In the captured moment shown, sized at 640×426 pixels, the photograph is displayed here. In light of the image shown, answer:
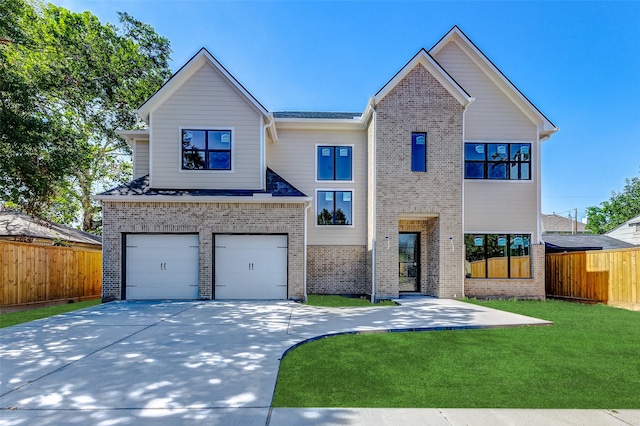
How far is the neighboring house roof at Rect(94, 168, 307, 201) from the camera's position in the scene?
11.3 meters

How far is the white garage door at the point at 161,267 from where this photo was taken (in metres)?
Result: 11.2

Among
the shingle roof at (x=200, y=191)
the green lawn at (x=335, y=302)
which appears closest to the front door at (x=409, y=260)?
the green lawn at (x=335, y=302)

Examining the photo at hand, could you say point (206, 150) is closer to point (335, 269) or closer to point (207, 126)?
point (207, 126)

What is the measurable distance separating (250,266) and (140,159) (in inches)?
262

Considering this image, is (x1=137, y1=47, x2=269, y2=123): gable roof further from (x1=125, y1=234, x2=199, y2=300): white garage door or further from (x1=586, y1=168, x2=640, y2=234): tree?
(x1=586, y1=168, x2=640, y2=234): tree

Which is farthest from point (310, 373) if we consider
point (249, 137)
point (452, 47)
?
point (452, 47)

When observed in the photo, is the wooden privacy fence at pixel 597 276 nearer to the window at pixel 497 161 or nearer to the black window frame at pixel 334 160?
the window at pixel 497 161

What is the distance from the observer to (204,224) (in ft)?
37.3

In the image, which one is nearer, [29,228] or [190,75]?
[190,75]

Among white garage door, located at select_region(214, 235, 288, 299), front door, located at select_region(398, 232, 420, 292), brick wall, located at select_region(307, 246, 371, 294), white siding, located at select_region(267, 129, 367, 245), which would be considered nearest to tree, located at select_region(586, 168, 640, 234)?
front door, located at select_region(398, 232, 420, 292)

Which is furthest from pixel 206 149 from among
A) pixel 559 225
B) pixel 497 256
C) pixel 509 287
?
pixel 559 225

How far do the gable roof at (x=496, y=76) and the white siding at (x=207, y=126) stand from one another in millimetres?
7861

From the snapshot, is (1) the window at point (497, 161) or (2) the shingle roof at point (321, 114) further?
(2) the shingle roof at point (321, 114)

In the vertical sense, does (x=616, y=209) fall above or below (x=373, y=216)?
above
